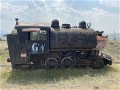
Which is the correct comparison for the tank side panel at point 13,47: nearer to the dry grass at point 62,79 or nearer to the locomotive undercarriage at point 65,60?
the dry grass at point 62,79

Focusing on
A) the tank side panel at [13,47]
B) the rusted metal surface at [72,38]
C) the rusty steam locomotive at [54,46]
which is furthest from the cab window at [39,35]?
the tank side panel at [13,47]

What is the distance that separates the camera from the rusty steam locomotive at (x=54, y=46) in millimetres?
19125

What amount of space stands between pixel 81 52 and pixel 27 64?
3848mm

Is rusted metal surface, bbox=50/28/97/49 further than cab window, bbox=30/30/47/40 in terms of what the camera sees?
Yes

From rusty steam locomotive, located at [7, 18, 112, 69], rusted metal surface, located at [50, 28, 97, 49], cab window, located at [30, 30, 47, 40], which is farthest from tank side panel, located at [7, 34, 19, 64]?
rusted metal surface, located at [50, 28, 97, 49]

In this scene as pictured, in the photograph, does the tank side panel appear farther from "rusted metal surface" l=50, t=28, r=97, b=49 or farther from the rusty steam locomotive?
"rusted metal surface" l=50, t=28, r=97, b=49

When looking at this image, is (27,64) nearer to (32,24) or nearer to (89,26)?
(32,24)

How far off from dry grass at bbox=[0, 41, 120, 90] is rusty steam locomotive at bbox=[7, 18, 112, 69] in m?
0.57

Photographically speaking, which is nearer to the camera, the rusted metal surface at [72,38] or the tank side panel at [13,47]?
the tank side panel at [13,47]

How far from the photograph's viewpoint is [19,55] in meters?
19.3

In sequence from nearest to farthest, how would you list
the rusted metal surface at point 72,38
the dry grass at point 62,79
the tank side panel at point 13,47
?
the dry grass at point 62,79 < the tank side panel at point 13,47 < the rusted metal surface at point 72,38

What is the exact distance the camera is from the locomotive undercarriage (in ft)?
64.0

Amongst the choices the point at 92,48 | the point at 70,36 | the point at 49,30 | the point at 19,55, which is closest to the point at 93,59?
the point at 92,48

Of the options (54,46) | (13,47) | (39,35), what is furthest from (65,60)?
(13,47)
